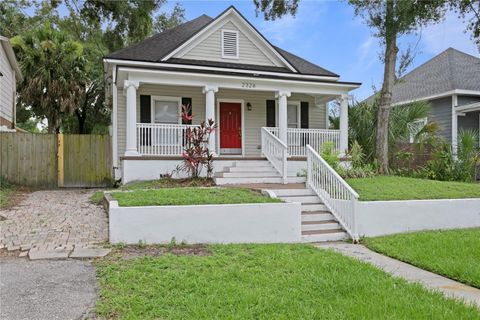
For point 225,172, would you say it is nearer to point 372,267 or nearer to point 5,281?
point 372,267

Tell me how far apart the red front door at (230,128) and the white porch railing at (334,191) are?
5.34m

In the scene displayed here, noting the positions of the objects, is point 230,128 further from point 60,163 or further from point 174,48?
point 60,163

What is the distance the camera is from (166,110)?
1415 centimetres

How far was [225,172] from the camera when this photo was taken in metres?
11.5

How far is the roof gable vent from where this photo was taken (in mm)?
15031

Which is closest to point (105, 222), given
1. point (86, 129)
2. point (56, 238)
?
point (56, 238)

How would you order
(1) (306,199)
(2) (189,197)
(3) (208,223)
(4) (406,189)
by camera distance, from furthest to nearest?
(4) (406,189) → (1) (306,199) → (2) (189,197) → (3) (208,223)

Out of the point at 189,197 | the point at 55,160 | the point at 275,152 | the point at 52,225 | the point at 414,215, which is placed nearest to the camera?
the point at 52,225

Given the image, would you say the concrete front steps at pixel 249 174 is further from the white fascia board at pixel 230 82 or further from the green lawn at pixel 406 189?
the white fascia board at pixel 230 82

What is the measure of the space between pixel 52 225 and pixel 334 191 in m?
5.81

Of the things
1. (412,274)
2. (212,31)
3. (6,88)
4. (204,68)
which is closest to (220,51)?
(212,31)

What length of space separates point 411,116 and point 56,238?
12458 mm

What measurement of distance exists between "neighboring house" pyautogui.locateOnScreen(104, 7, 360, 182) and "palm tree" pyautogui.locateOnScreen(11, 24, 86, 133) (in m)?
4.66

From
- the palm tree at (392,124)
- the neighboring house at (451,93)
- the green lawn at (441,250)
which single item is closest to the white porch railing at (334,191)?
the green lawn at (441,250)
